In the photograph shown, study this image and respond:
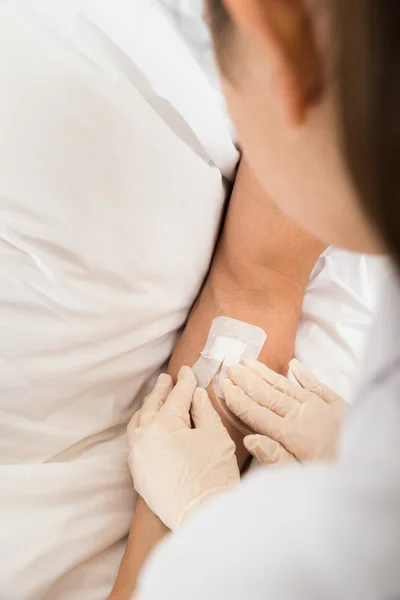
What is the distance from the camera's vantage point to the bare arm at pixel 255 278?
97 centimetres

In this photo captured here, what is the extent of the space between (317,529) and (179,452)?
1.32 ft

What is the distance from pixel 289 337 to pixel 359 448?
0.58 m

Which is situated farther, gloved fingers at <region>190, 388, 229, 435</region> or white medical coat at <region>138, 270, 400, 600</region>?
gloved fingers at <region>190, 388, 229, 435</region>

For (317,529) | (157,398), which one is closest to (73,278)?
→ (157,398)

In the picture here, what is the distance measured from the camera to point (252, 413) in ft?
2.94

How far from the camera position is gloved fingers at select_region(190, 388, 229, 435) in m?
0.88

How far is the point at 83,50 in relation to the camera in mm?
786

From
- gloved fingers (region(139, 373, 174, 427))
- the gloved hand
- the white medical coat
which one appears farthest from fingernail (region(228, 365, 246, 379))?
the white medical coat

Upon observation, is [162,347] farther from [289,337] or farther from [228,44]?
[228,44]

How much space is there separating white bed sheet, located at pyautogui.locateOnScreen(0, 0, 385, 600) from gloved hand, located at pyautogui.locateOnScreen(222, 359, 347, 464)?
6.9 inches

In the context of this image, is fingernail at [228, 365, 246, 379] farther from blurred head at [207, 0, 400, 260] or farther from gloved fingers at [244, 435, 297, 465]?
blurred head at [207, 0, 400, 260]

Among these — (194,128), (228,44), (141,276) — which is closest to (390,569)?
(228,44)

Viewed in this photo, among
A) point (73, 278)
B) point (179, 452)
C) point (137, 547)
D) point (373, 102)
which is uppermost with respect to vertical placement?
point (373, 102)

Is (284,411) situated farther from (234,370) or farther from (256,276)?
(256,276)
